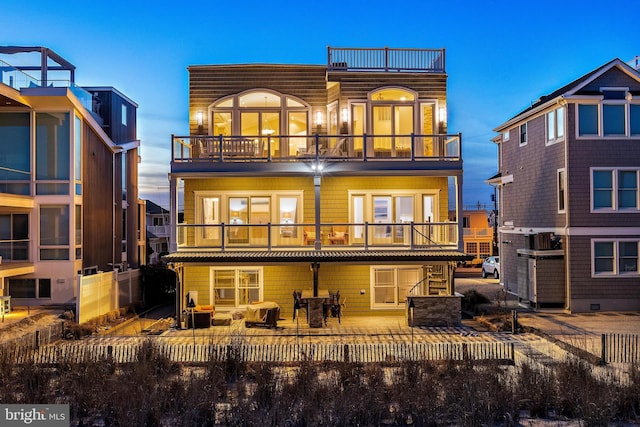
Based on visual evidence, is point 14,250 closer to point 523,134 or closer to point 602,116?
point 523,134

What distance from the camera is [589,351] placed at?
13.2 m

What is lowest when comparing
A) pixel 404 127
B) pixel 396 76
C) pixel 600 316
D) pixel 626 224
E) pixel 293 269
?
pixel 600 316

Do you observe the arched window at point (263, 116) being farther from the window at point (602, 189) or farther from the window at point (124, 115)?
the window at point (602, 189)

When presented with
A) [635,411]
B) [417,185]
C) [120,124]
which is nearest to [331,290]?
[417,185]

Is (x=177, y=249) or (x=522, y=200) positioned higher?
(x=522, y=200)

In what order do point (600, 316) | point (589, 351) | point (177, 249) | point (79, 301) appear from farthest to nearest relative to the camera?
point (600, 316) < point (177, 249) < point (79, 301) < point (589, 351)

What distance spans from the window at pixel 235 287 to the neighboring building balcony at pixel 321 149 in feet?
13.9

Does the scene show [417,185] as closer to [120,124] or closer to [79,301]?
[79,301]

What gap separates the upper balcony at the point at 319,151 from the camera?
18.6 meters

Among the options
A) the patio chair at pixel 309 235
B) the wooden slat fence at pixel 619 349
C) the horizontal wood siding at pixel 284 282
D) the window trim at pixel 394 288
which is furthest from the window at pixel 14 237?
the wooden slat fence at pixel 619 349

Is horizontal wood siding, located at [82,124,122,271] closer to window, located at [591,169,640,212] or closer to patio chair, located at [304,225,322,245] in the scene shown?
patio chair, located at [304,225,322,245]

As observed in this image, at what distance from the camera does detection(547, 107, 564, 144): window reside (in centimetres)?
2108

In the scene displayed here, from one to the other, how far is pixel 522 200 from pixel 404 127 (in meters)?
8.67

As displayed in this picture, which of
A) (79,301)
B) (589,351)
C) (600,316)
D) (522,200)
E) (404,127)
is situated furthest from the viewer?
(522,200)
